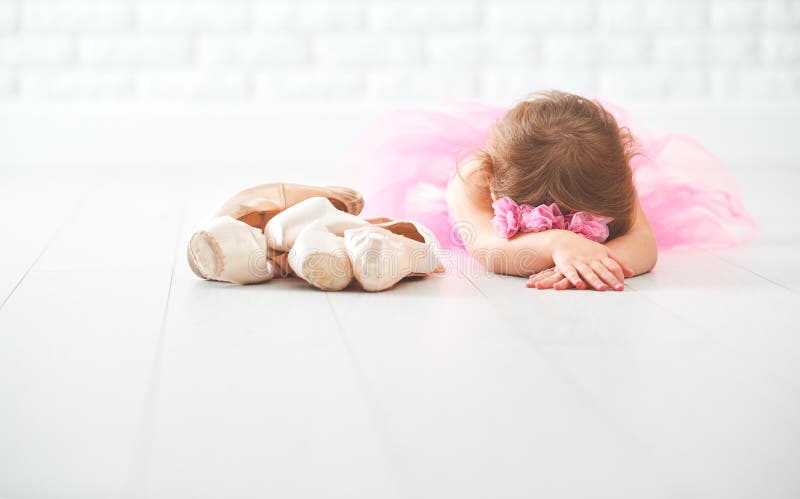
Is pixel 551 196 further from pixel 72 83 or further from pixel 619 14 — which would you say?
pixel 72 83

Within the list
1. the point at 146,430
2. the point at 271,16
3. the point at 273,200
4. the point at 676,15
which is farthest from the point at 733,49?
the point at 146,430

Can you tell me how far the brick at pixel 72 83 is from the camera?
284 centimetres

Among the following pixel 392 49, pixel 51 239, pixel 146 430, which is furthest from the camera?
pixel 392 49

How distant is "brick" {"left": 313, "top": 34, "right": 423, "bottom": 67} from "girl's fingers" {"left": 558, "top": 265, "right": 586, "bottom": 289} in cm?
164

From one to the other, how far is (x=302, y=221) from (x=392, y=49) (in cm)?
161

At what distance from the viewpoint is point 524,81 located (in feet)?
9.63

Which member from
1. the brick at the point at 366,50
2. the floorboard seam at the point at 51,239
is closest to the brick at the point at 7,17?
the floorboard seam at the point at 51,239

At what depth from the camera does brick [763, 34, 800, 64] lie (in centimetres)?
299

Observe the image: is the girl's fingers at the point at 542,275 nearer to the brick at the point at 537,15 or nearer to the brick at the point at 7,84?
the brick at the point at 537,15

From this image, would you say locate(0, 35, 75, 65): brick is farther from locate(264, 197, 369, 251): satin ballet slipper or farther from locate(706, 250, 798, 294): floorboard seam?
locate(706, 250, 798, 294): floorboard seam

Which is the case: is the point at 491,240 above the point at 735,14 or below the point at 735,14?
below

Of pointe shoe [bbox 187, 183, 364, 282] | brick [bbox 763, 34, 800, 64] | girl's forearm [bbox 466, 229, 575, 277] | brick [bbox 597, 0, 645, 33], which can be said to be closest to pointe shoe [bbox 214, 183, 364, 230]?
pointe shoe [bbox 187, 183, 364, 282]

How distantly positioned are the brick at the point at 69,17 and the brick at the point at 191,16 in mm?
86

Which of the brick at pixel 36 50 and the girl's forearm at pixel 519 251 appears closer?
the girl's forearm at pixel 519 251
